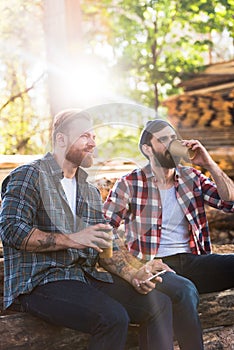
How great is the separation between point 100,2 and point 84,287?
21.4ft

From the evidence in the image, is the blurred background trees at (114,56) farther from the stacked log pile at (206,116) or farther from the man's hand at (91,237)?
the man's hand at (91,237)

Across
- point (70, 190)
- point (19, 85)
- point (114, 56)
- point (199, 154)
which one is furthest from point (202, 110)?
point (70, 190)

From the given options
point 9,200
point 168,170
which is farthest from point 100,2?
point 9,200

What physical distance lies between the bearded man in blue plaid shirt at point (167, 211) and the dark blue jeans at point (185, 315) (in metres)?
0.24

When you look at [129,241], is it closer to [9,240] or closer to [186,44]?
[9,240]

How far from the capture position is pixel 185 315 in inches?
86.0

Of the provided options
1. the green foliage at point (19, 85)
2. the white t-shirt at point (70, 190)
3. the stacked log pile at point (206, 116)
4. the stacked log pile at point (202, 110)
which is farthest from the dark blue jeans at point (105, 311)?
the green foliage at point (19, 85)

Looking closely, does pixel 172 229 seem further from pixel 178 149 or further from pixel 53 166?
pixel 53 166

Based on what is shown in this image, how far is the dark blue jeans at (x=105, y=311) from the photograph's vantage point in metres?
1.95

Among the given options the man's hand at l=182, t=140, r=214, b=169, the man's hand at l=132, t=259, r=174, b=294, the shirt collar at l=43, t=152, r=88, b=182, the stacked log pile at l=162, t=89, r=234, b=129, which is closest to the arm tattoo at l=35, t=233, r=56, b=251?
the shirt collar at l=43, t=152, r=88, b=182

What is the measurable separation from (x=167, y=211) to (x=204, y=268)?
29cm

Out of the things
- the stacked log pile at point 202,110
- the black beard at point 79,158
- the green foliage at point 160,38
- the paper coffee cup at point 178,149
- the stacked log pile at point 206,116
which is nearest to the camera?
the black beard at point 79,158

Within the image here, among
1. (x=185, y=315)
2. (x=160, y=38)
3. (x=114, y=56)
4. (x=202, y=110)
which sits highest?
(x=160, y=38)

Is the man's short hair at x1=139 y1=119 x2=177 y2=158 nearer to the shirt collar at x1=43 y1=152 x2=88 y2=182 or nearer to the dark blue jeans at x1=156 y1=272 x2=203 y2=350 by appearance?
the shirt collar at x1=43 y1=152 x2=88 y2=182
